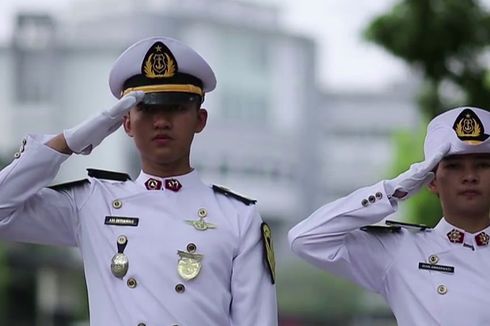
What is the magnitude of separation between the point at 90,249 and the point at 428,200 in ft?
31.3

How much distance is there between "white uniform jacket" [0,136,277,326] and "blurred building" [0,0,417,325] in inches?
2375

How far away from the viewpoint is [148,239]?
529cm

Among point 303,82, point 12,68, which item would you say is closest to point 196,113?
point 12,68

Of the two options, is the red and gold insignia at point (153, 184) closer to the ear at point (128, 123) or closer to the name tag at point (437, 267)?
the ear at point (128, 123)

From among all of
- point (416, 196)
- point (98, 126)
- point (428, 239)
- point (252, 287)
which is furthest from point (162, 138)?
point (416, 196)

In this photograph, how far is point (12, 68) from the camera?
71.3 meters

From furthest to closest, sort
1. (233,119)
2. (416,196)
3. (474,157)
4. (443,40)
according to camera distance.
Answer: (233,119), (416,196), (443,40), (474,157)

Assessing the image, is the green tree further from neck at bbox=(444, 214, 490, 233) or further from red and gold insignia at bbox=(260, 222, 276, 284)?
red and gold insignia at bbox=(260, 222, 276, 284)

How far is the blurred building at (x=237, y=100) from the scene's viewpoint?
70688mm

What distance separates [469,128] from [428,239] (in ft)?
1.40

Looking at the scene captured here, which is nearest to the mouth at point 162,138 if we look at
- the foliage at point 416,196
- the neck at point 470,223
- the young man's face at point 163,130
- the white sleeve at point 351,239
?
the young man's face at point 163,130

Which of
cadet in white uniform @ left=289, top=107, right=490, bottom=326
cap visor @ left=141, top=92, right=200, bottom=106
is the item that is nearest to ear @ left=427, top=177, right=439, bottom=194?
cadet in white uniform @ left=289, top=107, right=490, bottom=326

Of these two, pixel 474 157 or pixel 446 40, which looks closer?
pixel 474 157

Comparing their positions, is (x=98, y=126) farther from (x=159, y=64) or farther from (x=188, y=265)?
(x=188, y=265)
